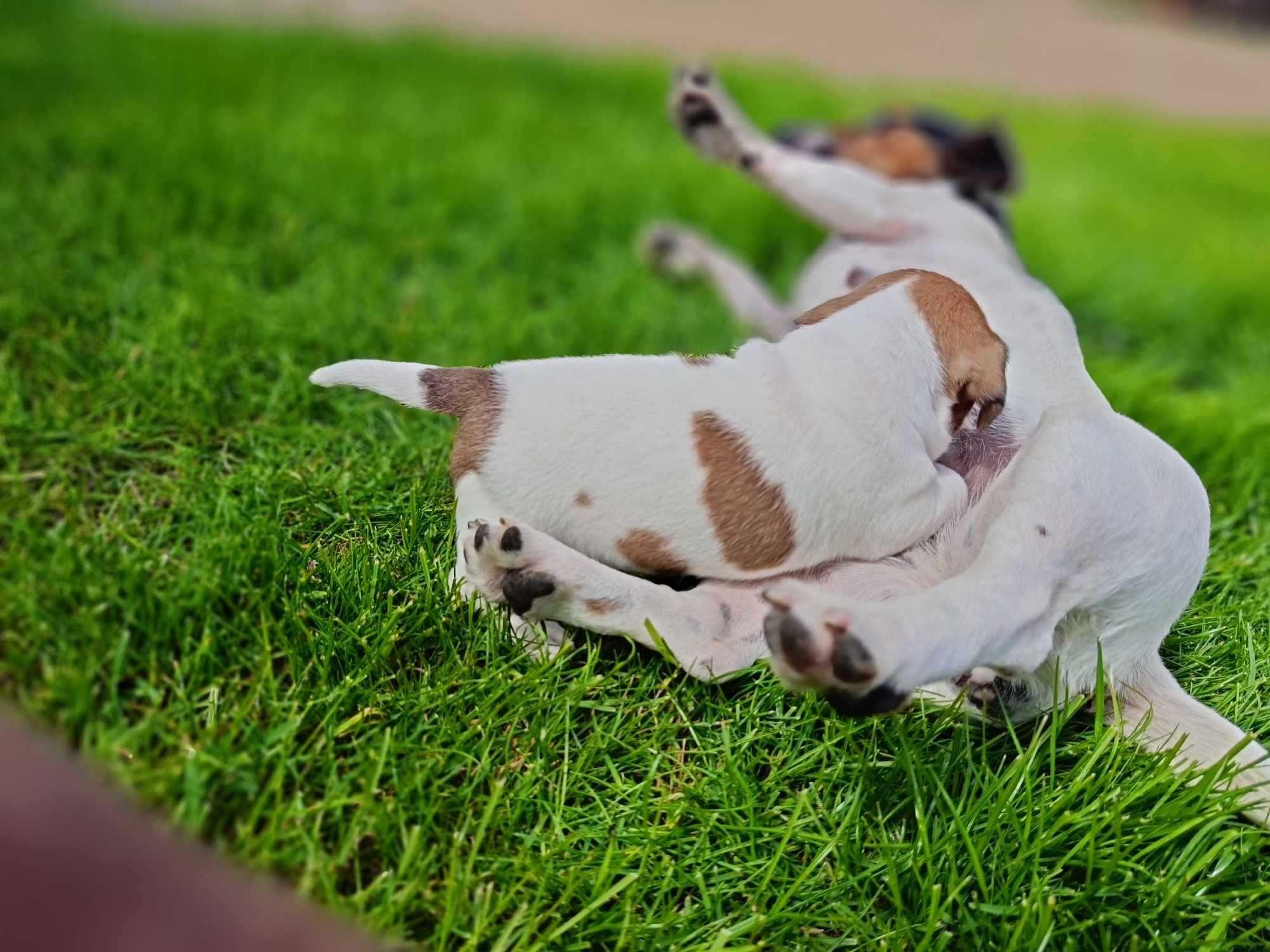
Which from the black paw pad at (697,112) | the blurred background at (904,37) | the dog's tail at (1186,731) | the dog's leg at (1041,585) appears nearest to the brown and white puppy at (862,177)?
the black paw pad at (697,112)

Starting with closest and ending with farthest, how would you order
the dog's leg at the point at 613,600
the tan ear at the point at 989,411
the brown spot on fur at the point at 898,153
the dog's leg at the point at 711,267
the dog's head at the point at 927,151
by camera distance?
the dog's leg at the point at 613,600 < the tan ear at the point at 989,411 < the dog's head at the point at 927,151 < the brown spot on fur at the point at 898,153 < the dog's leg at the point at 711,267

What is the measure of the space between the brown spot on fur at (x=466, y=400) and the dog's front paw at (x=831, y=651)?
568 millimetres

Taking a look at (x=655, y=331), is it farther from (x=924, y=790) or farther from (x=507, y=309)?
(x=924, y=790)

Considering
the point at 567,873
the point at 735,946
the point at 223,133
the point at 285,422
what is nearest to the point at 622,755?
the point at 567,873

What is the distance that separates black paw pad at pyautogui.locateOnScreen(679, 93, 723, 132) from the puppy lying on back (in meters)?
1.55

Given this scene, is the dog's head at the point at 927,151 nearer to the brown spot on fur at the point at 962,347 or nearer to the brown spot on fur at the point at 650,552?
the brown spot on fur at the point at 962,347

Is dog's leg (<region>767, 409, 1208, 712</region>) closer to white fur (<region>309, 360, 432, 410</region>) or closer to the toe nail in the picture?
the toe nail

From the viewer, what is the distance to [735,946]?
1.57 meters

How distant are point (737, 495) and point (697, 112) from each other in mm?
1870

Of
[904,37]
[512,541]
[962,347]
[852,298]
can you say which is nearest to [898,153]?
[852,298]

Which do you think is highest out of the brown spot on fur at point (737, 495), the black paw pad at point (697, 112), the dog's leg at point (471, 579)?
the black paw pad at point (697, 112)

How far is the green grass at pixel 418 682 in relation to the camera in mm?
1574

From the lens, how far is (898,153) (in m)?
3.50

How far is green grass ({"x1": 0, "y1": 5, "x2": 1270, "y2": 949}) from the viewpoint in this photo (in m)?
1.57
